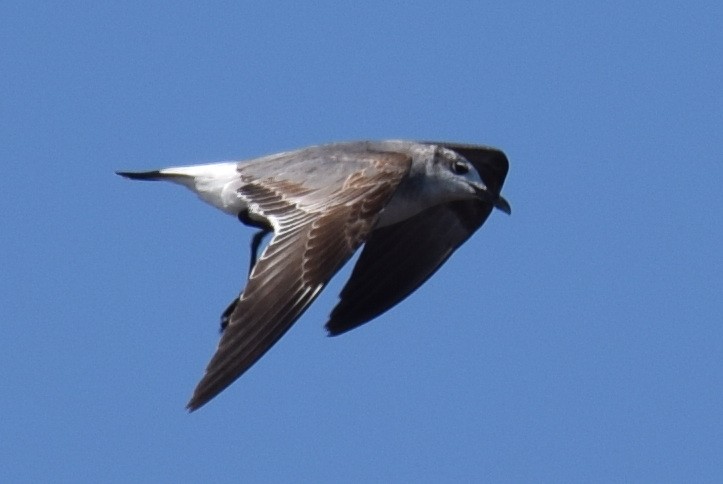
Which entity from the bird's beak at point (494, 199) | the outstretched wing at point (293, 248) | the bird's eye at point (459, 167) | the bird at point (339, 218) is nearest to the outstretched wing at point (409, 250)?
the bird at point (339, 218)

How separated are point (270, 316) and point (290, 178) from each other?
2.17 metres

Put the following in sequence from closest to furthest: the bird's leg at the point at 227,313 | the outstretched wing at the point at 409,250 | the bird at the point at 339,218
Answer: the bird at the point at 339,218 → the bird's leg at the point at 227,313 → the outstretched wing at the point at 409,250

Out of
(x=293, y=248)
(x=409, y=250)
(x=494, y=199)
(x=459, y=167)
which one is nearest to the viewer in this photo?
(x=293, y=248)

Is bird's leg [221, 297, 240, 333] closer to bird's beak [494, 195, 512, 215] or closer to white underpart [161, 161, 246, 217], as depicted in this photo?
white underpart [161, 161, 246, 217]

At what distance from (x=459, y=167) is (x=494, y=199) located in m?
0.62

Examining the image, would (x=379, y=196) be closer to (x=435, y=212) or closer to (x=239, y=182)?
(x=239, y=182)

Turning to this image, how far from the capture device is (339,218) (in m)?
15.6

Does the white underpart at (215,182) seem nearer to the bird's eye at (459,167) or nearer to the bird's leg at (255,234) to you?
the bird's leg at (255,234)

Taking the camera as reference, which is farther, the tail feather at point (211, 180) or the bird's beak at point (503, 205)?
the bird's beak at point (503, 205)

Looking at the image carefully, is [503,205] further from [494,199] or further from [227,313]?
[227,313]

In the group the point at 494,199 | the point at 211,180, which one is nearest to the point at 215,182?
the point at 211,180

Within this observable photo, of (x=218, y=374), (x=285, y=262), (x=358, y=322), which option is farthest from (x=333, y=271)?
(x=358, y=322)

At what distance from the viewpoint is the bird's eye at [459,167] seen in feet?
59.0

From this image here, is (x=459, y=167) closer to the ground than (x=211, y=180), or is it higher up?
higher up
